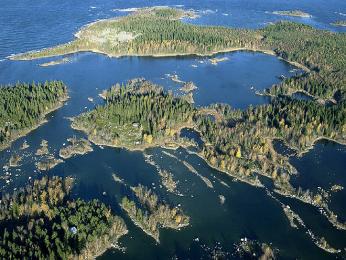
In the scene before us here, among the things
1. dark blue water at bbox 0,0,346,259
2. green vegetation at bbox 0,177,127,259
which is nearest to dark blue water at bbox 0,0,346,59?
dark blue water at bbox 0,0,346,259

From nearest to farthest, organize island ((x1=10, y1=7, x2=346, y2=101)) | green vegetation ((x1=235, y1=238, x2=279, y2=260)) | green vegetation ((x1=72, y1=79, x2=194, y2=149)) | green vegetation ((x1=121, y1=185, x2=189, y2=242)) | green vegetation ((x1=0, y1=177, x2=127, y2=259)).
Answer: green vegetation ((x1=0, y1=177, x2=127, y2=259))
green vegetation ((x1=235, y1=238, x2=279, y2=260))
green vegetation ((x1=121, y1=185, x2=189, y2=242))
green vegetation ((x1=72, y1=79, x2=194, y2=149))
island ((x1=10, y1=7, x2=346, y2=101))

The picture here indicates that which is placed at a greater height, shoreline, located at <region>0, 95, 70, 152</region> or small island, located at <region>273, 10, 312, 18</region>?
small island, located at <region>273, 10, 312, 18</region>

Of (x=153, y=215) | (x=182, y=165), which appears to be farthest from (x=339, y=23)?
(x=153, y=215)

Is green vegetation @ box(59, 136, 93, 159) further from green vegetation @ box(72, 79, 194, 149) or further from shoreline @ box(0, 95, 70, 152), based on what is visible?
shoreline @ box(0, 95, 70, 152)

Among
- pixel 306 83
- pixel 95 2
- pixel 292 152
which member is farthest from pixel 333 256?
pixel 95 2

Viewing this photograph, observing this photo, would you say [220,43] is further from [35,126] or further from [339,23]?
[35,126]

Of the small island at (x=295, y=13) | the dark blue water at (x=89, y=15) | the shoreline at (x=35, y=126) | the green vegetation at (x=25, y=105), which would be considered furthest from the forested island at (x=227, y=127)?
the small island at (x=295, y=13)

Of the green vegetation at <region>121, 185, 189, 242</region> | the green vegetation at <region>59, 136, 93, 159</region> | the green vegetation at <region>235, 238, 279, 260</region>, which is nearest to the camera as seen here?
the green vegetation at <region>235, 238, 279, 260</region>
